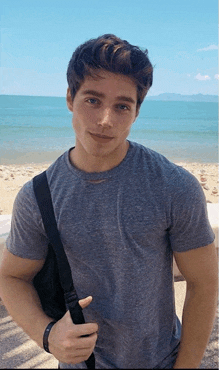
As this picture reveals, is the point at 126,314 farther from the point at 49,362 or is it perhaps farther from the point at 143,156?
the point at 49,362

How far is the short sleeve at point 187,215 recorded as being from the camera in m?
1.18

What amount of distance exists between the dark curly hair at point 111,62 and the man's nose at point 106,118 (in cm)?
13

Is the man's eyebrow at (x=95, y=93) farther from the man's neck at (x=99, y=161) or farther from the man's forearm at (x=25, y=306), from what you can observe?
the man's forearm at (x=25, y=306)

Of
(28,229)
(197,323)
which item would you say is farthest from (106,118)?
(197,323)

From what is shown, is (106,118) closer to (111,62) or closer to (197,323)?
(111,62)

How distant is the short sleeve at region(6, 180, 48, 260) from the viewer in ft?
4.21

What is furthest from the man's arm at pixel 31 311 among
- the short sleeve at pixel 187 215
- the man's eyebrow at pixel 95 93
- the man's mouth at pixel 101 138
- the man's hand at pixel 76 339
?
the man's eyebrow at pixel 95 93

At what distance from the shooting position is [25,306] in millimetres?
1310

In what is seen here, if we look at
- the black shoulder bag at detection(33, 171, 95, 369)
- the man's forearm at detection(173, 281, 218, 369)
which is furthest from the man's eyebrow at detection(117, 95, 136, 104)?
the man's forearm at detection(173, 281, 218, 369)

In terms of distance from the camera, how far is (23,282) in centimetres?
135

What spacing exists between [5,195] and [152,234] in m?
9.45

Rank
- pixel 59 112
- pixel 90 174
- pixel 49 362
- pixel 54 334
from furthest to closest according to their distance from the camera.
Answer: pixel 59 112 → pixel 49 362 → pixel 90 174 → pixel 54 334

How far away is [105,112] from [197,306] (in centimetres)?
65

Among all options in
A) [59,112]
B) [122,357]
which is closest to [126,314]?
[122,357]
